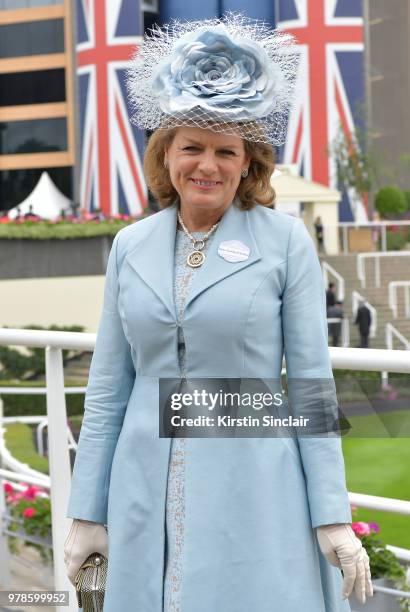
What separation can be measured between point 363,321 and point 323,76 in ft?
51.9

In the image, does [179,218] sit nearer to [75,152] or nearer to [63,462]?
[63,462]

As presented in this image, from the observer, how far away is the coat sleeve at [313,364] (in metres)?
1.89

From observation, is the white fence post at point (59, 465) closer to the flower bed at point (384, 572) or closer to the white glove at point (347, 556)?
A: the flower bed at point (384, 572)

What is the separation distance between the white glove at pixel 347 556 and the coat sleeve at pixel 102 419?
44 centimetres

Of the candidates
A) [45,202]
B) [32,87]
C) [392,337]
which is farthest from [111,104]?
[392,337]

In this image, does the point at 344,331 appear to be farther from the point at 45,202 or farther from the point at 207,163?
the point at 207,163

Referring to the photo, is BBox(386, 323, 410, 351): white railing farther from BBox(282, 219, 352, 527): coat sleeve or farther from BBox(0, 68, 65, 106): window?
BBox(0, 68, 65, 106): window

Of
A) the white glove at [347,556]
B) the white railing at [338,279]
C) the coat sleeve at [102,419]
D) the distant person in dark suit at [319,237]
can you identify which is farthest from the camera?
the distant person in dark suit at [319,237]

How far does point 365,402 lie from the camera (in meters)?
2.42

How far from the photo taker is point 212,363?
195 centimetres

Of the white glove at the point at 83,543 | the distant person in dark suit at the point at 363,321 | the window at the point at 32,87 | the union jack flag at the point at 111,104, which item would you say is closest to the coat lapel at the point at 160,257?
the white glove at the point at 83,543

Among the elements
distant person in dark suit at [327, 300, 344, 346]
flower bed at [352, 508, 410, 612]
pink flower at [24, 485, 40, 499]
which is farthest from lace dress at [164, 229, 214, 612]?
distant person in dark suit at [327, 300, 344, 346]

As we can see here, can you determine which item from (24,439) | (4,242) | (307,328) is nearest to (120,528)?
(307,328)

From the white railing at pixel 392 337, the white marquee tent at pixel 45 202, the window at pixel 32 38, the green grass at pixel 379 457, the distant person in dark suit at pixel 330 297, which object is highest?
the window at pixel 32 38
